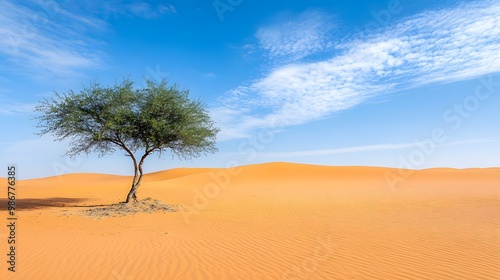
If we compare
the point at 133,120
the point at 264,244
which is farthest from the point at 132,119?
the point at 264,244

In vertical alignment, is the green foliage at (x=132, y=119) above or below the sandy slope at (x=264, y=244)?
above

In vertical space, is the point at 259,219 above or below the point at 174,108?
below

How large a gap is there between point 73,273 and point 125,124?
13.2 metres

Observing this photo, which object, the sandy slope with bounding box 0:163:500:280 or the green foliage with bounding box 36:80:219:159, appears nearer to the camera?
the sandy slope with bounding box 0:163:500:280

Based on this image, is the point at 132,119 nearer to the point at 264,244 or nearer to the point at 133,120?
the point at 133,120

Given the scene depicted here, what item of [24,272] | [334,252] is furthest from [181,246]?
[334,252]

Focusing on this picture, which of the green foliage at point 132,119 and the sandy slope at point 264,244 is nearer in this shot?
the sandy slope at point 264,244

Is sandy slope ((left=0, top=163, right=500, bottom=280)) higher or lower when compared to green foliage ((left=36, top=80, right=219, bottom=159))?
lower

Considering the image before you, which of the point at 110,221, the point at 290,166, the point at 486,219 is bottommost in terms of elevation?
the point at 486,219

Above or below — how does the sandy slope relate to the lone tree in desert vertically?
below

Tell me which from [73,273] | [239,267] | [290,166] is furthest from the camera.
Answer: [290,166]

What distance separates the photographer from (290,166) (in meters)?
65.3

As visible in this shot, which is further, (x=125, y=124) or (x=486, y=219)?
(x=125, y=124)

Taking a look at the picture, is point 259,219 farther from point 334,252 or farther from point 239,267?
point 239,267
